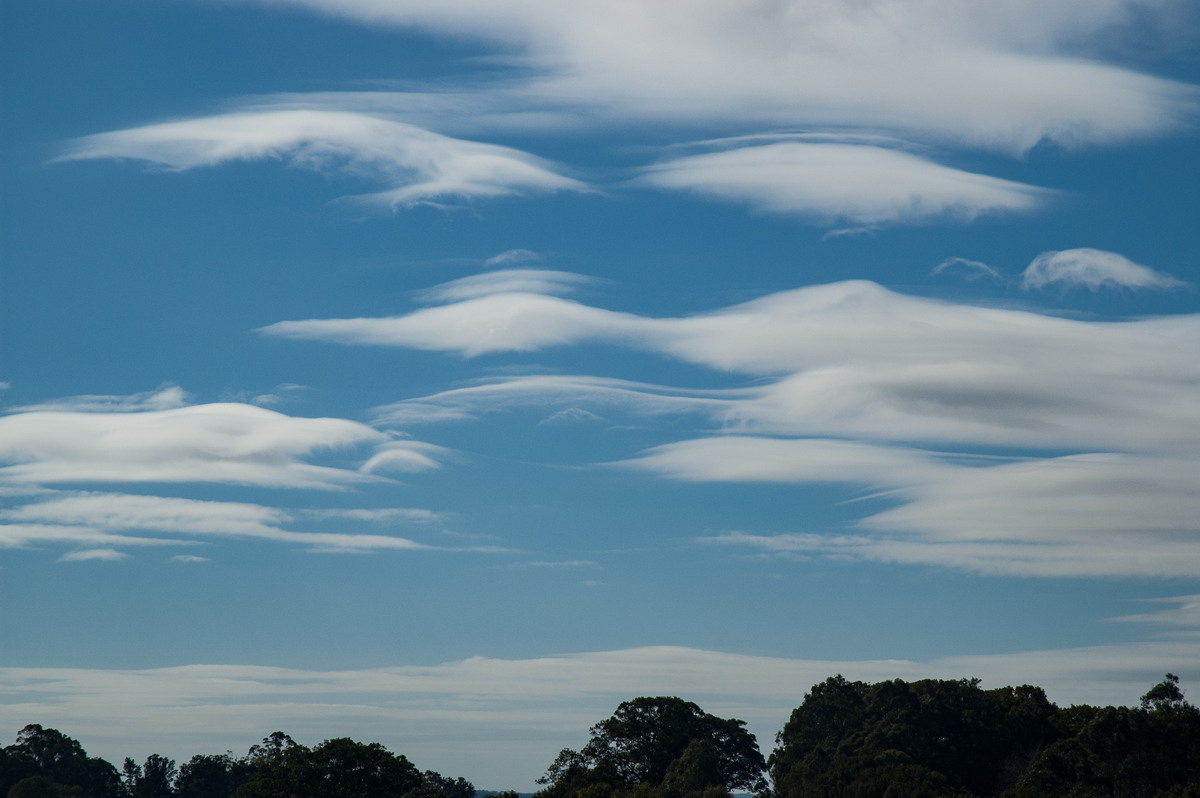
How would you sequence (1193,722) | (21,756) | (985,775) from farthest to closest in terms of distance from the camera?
(21,756)
(985,775)
(1193,722)

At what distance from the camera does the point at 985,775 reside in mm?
110688

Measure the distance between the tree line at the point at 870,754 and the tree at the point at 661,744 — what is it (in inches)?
Answer: 4.5

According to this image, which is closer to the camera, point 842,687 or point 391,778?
point 391,778

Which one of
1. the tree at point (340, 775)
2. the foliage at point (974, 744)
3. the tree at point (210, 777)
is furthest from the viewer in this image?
the tree at point (210, 777)

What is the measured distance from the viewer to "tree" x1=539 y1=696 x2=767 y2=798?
124 m

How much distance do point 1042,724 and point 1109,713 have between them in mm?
21427

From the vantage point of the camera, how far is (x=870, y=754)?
10212 centimetres

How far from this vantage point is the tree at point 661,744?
123500 millimetres

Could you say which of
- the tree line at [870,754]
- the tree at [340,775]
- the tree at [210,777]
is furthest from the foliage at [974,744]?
the tree at [210,777]

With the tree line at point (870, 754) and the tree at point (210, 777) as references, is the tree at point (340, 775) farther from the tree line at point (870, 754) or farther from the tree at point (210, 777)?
the tree at point (210, 777)

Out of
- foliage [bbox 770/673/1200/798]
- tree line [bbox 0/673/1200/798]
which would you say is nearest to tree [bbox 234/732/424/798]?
tree line [bbox 0/673/1200/798]

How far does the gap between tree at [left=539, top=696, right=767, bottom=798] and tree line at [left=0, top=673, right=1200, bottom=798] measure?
0.37 ft

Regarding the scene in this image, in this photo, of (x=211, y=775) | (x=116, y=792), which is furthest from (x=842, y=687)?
(x=116, y=792)

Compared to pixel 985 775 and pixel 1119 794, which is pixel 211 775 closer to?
pixel 985 775
